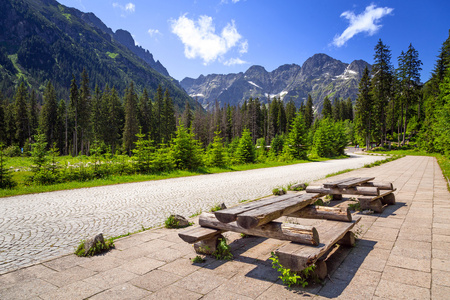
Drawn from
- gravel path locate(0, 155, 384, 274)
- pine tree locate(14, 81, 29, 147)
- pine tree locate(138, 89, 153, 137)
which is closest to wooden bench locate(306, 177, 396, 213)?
gravel path locate(0, 155, 384, 274)

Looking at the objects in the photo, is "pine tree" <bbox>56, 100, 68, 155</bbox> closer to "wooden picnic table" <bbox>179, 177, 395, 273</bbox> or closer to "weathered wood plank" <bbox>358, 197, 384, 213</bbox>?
"wooden picnic table" <bbox>179, 177, 395, 273</bbox>

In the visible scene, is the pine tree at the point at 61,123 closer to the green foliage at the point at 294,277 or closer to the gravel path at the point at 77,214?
the gravel path at the point at 77,214

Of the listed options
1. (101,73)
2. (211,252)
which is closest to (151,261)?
(211,252)

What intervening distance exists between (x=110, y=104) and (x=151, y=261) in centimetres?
5818

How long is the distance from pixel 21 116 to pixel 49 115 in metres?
6.41

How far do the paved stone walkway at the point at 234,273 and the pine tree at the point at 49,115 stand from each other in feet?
215

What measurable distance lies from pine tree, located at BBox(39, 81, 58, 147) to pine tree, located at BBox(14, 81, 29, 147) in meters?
3.93

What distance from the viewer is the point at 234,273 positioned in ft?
9.98

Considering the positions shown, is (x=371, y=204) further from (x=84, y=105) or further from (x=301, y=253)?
(x=84, y=105)

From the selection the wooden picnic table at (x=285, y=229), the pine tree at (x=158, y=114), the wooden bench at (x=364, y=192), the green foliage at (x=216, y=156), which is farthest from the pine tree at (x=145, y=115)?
the wooden picnic table at (x=285, y=229)

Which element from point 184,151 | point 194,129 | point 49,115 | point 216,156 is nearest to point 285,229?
point 184,151

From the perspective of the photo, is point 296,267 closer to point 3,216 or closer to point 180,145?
point 3,216

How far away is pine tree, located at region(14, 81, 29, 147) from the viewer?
56219 mm

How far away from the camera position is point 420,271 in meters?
2.99
